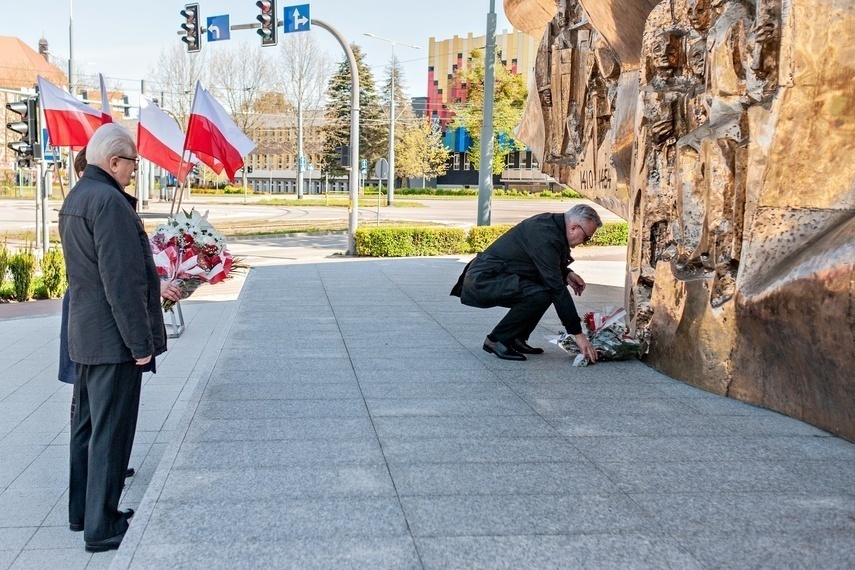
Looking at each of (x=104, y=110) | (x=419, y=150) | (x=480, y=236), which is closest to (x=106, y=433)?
(x=104, y=110)

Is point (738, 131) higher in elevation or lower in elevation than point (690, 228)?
Answer: higher

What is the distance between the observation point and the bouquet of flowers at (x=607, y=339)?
6863 mm

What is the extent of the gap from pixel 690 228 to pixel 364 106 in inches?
2362

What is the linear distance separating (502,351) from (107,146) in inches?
157

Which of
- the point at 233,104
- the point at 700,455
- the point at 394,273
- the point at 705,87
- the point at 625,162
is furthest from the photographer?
the point at 233,104

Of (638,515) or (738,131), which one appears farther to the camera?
(738,131)

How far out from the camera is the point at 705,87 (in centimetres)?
612

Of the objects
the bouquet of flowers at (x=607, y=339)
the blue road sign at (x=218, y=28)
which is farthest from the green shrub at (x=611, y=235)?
the bouquet of flowers at (x=607, y=339)

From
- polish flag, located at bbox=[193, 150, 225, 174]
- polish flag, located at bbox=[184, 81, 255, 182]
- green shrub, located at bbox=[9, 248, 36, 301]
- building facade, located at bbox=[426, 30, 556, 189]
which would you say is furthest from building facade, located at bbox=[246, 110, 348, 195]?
polish flag, located at bbox=[184, 81, 255, 182]

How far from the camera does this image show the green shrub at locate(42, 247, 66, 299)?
1328 cm

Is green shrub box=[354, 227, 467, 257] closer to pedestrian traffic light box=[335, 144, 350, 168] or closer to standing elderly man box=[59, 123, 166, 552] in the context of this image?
standing elderly man box=[59, 123, 166, 552]

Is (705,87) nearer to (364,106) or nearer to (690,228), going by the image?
(690,228)

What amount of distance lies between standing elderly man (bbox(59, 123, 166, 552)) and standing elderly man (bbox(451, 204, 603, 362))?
10.8ft

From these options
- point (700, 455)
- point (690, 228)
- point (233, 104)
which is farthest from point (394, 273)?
point (233, 104)
